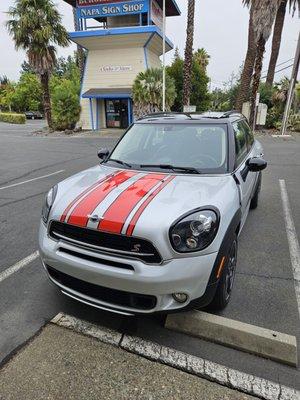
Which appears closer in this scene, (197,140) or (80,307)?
(80,307)

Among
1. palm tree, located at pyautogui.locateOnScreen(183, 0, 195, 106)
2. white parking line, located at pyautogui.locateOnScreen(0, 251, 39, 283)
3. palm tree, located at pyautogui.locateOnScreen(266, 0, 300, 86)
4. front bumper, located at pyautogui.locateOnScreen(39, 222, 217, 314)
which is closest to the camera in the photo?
front bumper, located at pyautogui.locateOnScreen(39, 222, 217, 314)

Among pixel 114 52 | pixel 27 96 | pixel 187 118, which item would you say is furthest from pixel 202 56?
pixel 187 118

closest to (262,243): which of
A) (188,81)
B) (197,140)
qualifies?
(197,140)

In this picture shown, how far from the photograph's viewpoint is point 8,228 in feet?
16.0

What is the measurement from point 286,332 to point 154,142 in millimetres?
2451

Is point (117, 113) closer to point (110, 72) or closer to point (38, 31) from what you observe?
point (110, 72)

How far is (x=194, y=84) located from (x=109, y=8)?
29.1 ft

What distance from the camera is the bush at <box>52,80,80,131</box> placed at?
23.4 metres

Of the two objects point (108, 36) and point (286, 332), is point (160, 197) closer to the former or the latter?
point (286, 332)

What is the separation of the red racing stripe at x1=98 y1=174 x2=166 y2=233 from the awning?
21.2 m

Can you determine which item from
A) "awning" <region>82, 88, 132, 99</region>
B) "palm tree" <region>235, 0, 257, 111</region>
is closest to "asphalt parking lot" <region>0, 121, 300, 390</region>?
"palm tree" <region>235, 0, 257, 111</region>

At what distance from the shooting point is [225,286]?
274cm

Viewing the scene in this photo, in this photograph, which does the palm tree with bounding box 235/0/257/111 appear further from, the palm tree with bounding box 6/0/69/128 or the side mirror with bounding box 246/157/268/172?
the side mirror with bounding box 246/157/268/172

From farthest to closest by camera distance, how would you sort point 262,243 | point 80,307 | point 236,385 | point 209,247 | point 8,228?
point 8,228 < point 262,243 < point 80,307 < point 209,247 < point 236,385
